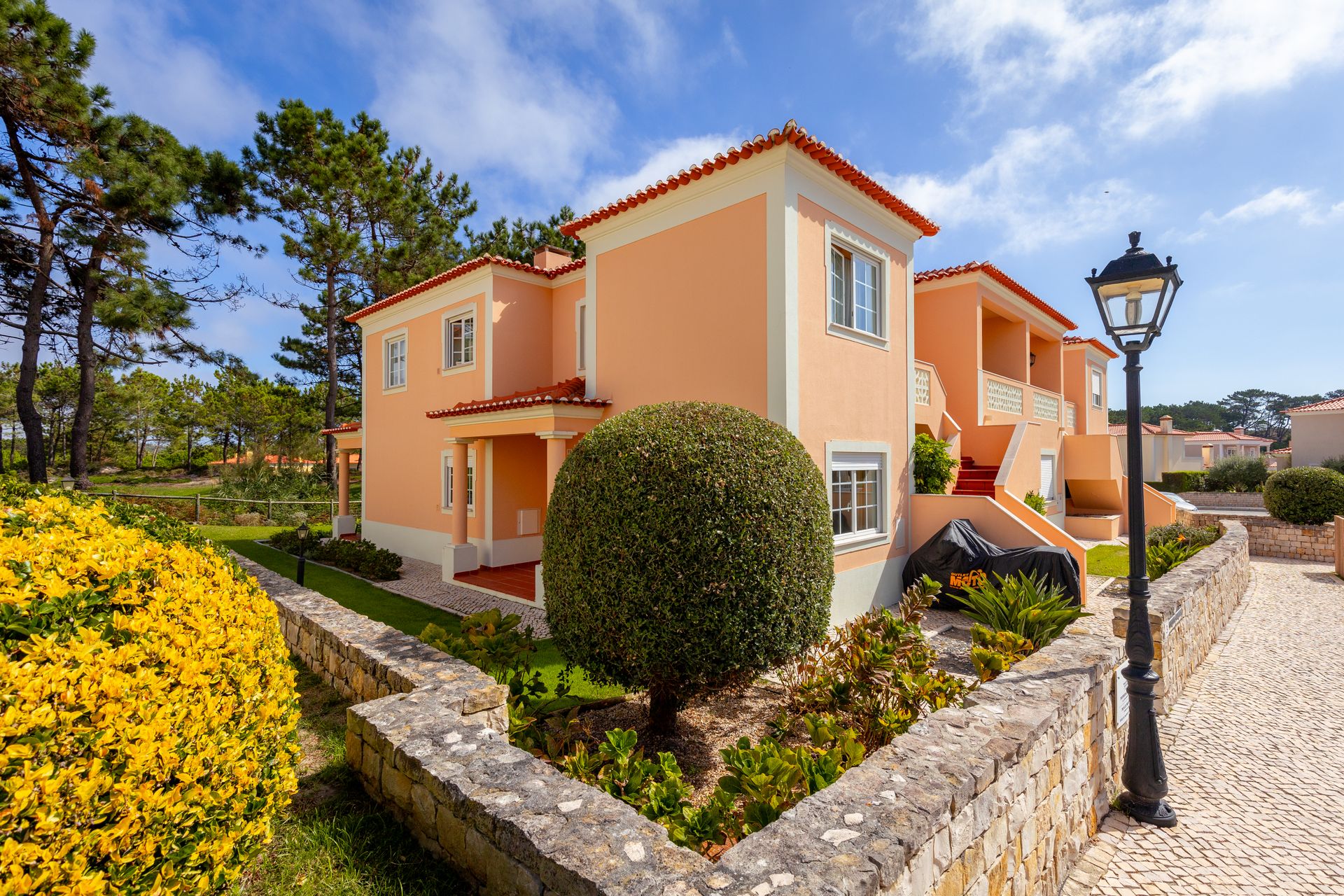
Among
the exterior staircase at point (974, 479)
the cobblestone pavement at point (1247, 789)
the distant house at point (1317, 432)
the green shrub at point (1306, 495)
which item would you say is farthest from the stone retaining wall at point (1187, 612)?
the distant house at point (1317, 432)

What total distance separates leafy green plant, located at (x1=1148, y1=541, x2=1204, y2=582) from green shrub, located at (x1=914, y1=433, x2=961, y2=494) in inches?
148

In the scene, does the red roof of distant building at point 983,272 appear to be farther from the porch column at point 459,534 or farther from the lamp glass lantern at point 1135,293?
the porch column at point 459,534

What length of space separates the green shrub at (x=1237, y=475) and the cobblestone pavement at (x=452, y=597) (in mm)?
40118

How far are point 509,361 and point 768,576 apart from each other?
10938mm

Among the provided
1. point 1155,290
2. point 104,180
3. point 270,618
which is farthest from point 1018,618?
point 104,180

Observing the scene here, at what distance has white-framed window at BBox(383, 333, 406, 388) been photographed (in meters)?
17.2

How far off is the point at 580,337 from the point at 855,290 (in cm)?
658

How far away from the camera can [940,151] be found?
8.69m

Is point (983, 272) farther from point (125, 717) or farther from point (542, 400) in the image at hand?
point (125, 717)

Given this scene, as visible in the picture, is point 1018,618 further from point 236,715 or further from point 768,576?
point 236,715

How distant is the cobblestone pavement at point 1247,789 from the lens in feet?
13.5

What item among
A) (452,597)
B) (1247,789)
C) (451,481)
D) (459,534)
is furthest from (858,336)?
(451,481)

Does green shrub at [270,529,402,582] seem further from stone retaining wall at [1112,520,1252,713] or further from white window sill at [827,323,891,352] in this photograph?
stone retaining wall at [1112,520,1252,713]

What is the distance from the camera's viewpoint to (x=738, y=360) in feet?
30.6
